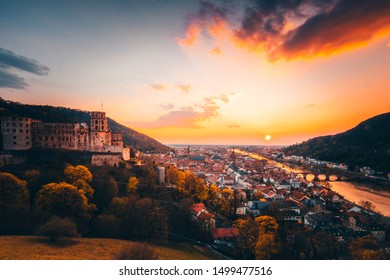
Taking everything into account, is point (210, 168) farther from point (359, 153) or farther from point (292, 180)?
point (359, 153)

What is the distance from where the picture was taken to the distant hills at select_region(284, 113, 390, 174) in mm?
11555

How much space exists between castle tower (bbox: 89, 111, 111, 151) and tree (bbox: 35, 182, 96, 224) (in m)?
3.58

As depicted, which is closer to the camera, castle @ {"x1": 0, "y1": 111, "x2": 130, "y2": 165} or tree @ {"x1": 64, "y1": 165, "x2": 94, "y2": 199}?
tree @ {"x1": 64, "y1": 165, "x2": 94, "y2": 199}

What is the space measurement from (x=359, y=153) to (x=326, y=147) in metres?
5.17

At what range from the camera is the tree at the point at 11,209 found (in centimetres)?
433

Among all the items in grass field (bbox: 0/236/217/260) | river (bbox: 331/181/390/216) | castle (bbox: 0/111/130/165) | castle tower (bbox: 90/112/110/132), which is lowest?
river (bbox: 331/181/390/216)

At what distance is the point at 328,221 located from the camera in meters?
8.23

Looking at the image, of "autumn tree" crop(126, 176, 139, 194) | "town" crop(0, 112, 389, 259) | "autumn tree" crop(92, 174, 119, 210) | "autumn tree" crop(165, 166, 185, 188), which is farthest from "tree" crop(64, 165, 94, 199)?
"autumn tree" crop(165, 166, 185, 188)

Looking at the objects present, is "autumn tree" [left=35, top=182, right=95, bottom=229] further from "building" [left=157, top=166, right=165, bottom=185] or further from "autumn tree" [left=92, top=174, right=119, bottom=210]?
"building" [left=157, top=166, right=165, bottom=185]

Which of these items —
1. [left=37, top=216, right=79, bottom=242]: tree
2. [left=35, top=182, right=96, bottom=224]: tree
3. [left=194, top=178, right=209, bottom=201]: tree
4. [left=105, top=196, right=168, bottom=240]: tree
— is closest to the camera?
[left=37, top=216, right=79, bottom=242]: tree

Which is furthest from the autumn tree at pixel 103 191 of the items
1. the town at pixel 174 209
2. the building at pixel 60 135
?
the building at pixel 60 135

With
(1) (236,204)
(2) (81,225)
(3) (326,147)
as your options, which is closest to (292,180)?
(3) (326,147)

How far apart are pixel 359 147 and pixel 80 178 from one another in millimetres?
20266

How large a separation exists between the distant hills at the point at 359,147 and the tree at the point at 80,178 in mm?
10572
